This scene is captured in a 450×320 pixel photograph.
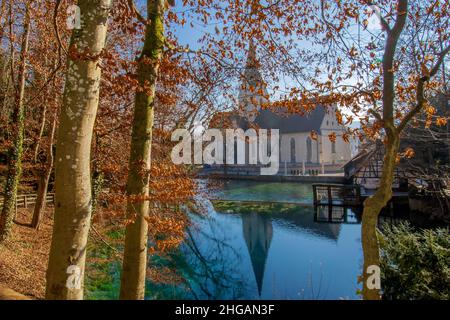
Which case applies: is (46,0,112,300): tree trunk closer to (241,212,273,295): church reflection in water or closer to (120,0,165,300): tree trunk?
(120,0,165,300): tree trunk

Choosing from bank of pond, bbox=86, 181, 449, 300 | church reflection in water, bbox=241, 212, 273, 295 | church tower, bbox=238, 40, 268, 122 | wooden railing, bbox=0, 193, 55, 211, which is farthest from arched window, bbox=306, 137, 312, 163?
church tower, bbox=238, 40, 268, 122

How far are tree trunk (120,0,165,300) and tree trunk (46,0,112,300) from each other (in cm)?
99

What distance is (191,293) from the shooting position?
9.30m

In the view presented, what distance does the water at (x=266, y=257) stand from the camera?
31.0 ft

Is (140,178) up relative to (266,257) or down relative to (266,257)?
up

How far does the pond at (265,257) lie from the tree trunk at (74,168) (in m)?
6.68

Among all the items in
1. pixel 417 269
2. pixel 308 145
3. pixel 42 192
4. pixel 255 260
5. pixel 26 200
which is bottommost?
pixel 255 260

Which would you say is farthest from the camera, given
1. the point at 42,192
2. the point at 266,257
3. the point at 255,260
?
the point at 266,257

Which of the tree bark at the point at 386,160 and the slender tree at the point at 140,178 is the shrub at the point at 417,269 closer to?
the tree bark at the point at 386,160

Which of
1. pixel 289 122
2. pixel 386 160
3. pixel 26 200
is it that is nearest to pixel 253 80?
pixel 386 160

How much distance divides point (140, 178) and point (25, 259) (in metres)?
6.93

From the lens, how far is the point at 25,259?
27.7 feet

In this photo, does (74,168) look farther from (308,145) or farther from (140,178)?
(308,145)
